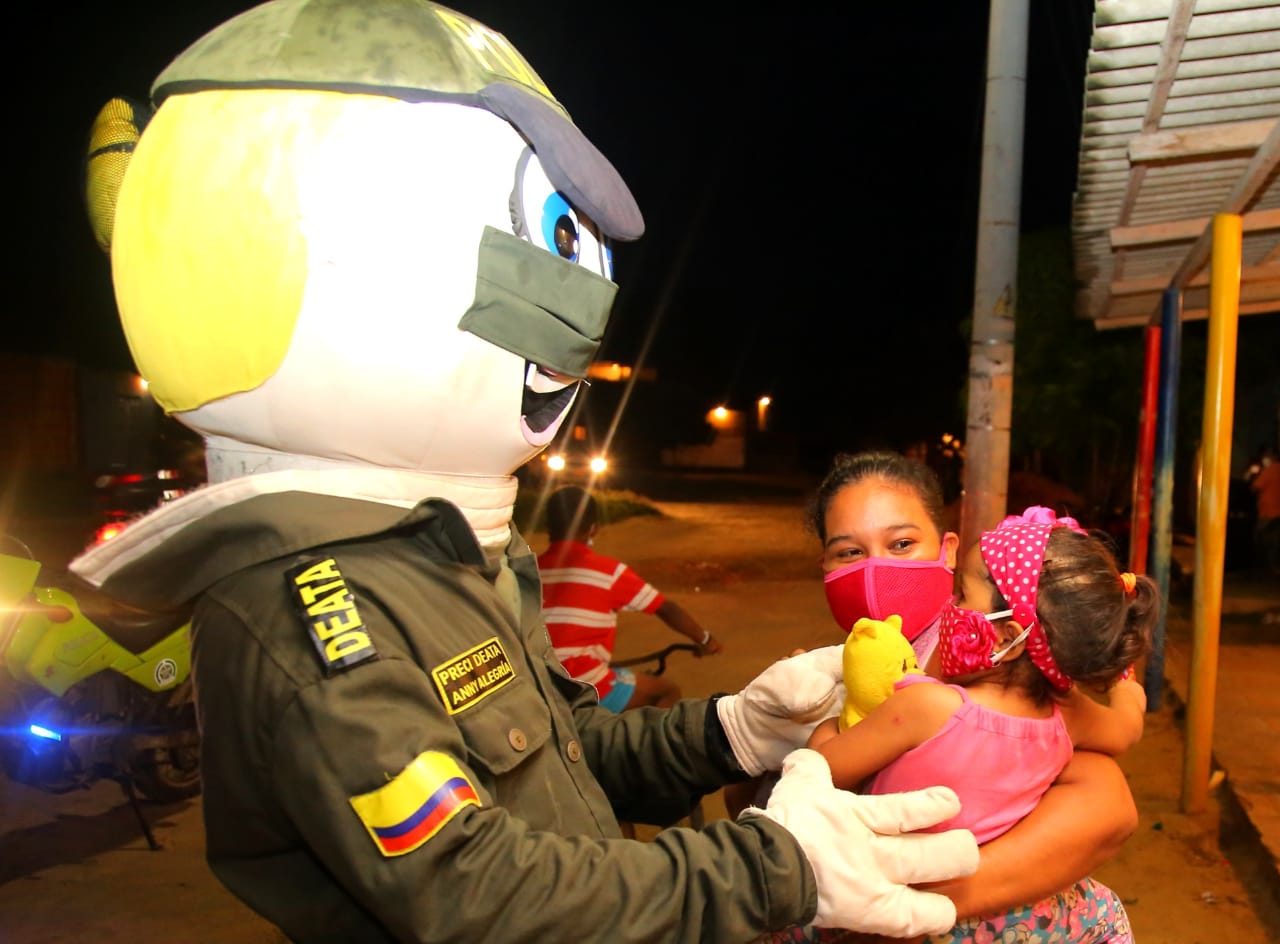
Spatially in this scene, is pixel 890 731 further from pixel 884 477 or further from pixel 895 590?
pixel 884 477

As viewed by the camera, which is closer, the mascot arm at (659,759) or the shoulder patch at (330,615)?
the shoulder patch at (330,615)

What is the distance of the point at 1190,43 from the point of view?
111 inches

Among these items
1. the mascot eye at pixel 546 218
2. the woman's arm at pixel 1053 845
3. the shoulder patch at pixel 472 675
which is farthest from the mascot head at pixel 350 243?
the woman's arm at pixel 1053 845

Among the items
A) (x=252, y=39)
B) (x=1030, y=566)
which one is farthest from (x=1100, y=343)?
(x=252, y=39)

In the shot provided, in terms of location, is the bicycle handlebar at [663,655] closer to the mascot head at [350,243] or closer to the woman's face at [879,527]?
the woman's face at [879,527]

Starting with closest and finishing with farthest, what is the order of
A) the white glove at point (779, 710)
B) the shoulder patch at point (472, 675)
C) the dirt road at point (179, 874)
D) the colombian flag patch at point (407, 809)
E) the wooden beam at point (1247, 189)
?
the colombian flag patch at point (407, 809) → the shoulder patch at point (472, 675) → the white glove at point (779, 710) → the wooden beam at point (1247, 189) → the dirt road at point (179, 874)

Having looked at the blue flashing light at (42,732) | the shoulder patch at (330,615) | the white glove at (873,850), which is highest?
the shoulder patch at (330,615)

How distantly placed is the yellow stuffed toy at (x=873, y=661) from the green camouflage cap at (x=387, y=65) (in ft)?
2.88

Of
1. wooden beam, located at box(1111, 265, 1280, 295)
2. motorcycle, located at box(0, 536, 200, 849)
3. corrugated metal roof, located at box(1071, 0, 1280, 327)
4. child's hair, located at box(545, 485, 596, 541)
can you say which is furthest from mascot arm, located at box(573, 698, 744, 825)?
wooden beam, located at box(1111, 265, 1280, 295)

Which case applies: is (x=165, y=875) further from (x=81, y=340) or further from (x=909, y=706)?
(x=81, y=340)

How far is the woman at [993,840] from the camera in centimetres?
164

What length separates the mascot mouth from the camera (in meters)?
1.55

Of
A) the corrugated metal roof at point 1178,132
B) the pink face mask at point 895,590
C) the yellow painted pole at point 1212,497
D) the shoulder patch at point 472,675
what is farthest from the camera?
the yellow painted pole at point 1212,497

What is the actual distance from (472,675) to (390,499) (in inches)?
12.8
